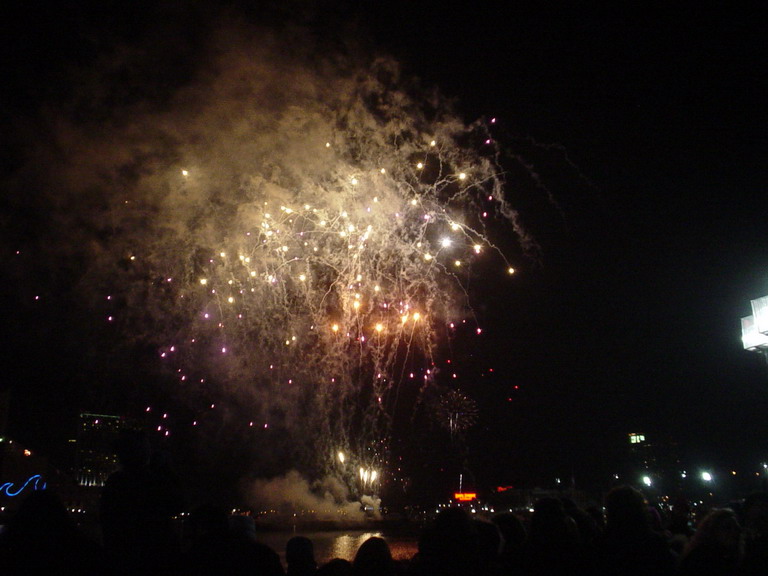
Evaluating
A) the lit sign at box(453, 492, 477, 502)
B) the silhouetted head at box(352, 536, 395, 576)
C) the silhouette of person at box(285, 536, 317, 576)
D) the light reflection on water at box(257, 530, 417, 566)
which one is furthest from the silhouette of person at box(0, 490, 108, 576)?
the lit sign at box(453, 492, 477, 502)

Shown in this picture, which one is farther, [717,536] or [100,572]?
[717,536]

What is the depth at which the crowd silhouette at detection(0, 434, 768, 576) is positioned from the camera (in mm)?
2379

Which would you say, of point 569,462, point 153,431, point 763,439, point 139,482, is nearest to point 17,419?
point 153,431

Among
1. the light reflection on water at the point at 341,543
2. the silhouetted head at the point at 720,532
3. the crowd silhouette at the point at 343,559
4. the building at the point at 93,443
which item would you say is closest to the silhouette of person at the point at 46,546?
the crowd silhouette at the point at 343,559

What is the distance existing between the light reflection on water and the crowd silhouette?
368 inches

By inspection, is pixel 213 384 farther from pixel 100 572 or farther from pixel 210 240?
pixel 100 572

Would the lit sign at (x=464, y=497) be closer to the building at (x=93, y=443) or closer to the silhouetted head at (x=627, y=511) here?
the building at (x=93, y=443)

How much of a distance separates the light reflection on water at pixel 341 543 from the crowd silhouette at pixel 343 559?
9360 millimetres

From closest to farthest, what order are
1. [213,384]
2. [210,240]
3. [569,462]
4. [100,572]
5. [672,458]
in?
[100,572]
[210,240]
[213,384]
[569,462]
[672,458]

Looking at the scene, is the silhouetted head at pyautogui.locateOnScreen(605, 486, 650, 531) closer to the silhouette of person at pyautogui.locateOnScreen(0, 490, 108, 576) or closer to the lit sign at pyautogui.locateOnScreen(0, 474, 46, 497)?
the silhouette of person at pyautogui.locateOnScreen(0, 490, 108, 576)

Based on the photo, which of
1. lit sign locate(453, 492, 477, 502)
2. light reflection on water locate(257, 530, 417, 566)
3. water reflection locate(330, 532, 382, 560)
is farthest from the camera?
lit sign locate(453, 492, 477, 502)

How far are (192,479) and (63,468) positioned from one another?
5469 mm

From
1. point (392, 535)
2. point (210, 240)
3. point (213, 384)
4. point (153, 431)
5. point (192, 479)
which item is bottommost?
point (392, 535)

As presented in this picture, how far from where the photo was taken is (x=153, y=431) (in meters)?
24.0
